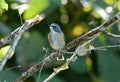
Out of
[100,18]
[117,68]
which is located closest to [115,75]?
[117,68]

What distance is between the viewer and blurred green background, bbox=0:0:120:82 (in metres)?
3.36

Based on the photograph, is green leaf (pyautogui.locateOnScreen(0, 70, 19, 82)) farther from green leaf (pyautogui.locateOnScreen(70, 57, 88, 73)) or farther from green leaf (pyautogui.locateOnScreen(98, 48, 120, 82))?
green leaf (pyautogui.locateOnScreen(98, 48, 120, 82))

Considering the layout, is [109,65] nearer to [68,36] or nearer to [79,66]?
[79,66]

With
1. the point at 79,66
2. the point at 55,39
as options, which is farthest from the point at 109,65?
the point at 55,39

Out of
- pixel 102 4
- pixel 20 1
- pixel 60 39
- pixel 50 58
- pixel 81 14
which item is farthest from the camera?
pixel 81 14

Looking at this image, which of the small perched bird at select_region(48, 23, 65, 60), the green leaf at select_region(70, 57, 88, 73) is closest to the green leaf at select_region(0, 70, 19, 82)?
the green leaf at select_region(70, 57, 88, 73)

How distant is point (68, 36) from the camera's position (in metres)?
3.65

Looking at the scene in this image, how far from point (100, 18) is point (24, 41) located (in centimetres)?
67

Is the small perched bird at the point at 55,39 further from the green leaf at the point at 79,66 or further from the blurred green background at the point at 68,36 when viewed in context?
A: the green leaf at the point at 79,66

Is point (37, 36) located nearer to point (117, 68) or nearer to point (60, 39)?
point (117, 68)

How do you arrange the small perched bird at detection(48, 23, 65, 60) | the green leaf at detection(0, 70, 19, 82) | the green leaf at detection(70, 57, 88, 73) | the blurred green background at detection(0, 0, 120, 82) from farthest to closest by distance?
the green leaf at detection(70, 57, 88, 73)
the blurred green background at detection(0, 0, 120, 82)
the green leaf at detection(0, 70, 19, 82)
the small perched bird at detection(48, 23, 65, 60)

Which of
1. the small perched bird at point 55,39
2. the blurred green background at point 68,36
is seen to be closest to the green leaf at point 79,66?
the blurred green background at point 68,36

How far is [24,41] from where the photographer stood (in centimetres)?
342

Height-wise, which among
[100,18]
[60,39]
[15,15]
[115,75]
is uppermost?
[60,39]
